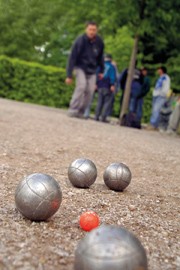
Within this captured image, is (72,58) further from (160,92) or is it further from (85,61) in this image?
(160,92)

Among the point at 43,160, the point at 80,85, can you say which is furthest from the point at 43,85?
the point at 43,160

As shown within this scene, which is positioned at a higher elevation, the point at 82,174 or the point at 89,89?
the point at 82,174

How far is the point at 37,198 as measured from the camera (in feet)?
11.5

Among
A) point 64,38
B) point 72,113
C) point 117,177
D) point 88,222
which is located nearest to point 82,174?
point 117,177

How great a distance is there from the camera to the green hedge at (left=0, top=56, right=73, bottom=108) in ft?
77.3

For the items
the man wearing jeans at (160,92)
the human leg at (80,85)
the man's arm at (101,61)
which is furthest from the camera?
the man wearing jeans at (160,92)

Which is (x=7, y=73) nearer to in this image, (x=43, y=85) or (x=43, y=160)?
(x=43, y=85)

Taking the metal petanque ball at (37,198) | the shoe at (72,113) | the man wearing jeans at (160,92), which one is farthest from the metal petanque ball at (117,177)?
the man wearing jeans at (160,92)

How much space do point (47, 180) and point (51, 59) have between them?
30107mm

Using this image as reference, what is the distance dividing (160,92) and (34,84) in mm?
9630

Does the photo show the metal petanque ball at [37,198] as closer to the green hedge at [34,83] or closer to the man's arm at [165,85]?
the man's arm at [165,85]

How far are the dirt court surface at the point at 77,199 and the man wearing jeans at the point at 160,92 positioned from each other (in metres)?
5.95

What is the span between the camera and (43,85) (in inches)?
932

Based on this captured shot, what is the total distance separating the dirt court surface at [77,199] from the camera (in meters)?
3.04
